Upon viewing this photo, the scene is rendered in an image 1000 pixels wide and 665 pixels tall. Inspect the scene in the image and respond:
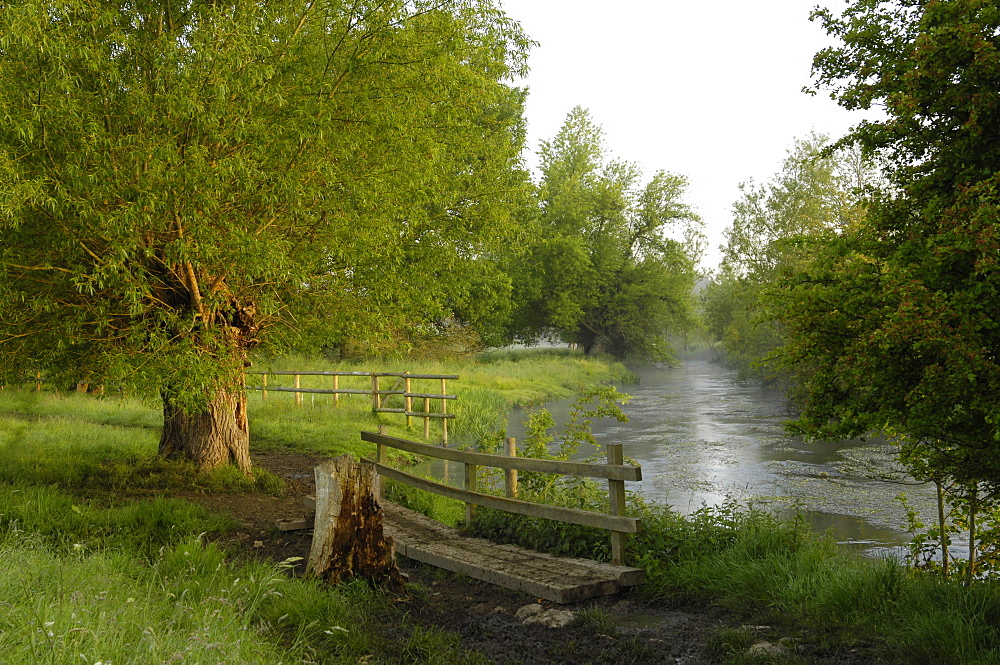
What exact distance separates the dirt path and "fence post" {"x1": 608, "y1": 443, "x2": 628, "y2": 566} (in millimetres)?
470

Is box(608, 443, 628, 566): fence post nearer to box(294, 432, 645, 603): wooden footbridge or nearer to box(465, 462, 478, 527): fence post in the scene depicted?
box(294, 432, 645, 603): wooden footbridge

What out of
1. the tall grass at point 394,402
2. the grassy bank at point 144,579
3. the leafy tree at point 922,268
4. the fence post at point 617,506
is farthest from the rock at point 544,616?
the tall grass at point 394,402

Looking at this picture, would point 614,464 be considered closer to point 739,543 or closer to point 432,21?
point 739,543

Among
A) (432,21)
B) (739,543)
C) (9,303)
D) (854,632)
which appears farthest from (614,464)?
(9,303)

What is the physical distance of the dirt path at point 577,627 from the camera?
5.73 m

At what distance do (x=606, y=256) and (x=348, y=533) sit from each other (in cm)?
4639

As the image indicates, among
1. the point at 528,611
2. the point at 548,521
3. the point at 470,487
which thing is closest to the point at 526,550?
the point at 548,521

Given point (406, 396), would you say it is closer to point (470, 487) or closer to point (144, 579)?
point (470, 487)

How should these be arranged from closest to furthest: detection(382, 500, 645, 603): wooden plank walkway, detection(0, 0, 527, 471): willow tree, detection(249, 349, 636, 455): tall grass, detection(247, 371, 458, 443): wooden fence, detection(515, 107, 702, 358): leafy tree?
detection(382, 500, 645, 603): wooden plank walkway
detection(0, 0, 527, 471): willow tree
detection(249, 349, 636, 455): tall grass
detection(247, 371, 458, 443): wooden fence
detection(515, 107, 702, 358): leafy tree

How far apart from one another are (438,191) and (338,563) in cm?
604

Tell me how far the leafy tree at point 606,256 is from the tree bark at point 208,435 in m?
38.2

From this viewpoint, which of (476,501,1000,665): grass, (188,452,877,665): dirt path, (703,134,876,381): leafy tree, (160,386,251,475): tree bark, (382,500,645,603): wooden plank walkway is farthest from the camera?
(703,134,876,381): leafy tree

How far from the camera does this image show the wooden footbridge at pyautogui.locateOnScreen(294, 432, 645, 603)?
7.10 m

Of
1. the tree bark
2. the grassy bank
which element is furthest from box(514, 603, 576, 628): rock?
the tree bark
